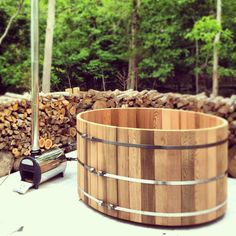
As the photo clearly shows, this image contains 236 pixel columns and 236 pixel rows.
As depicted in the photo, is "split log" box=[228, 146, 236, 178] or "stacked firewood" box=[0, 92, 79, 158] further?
"stacked firewood" box=[0, 92, 79, 158]

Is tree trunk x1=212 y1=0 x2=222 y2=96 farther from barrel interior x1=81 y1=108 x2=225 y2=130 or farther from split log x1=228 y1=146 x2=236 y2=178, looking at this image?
barrel interior x1=81 y1=108 x2=225 y2=130

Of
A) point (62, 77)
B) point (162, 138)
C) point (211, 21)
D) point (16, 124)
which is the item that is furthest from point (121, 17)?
point (162, 138)

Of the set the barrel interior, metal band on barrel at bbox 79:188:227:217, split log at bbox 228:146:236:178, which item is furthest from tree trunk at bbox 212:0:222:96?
metal band on barrel at bbox 79:188:227:217

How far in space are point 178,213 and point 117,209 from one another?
1.76 feet

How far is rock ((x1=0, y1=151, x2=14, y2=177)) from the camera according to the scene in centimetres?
468

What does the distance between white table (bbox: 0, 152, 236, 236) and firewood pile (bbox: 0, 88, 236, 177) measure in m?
0.91

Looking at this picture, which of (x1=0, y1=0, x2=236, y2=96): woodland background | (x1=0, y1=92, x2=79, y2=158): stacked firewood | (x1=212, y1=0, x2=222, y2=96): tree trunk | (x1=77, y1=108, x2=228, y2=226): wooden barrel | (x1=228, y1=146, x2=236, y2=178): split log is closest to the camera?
(x1=77, y1=108, x2=228, y2=226): wooden barrel

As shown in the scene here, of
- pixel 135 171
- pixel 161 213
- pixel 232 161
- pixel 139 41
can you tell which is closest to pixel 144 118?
pixel 232 161

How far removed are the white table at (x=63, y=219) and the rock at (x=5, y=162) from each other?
1.83 feet

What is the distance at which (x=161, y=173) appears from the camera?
307cm

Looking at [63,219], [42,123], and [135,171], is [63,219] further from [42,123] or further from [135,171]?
[42,123]

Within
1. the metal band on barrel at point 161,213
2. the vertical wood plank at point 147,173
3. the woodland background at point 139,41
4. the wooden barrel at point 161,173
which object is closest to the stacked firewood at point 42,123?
the wooden barrel at point 161,173

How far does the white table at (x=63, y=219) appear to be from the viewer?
10.0ft

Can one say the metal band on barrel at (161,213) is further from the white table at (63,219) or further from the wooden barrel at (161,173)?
the white table at (63,219)
